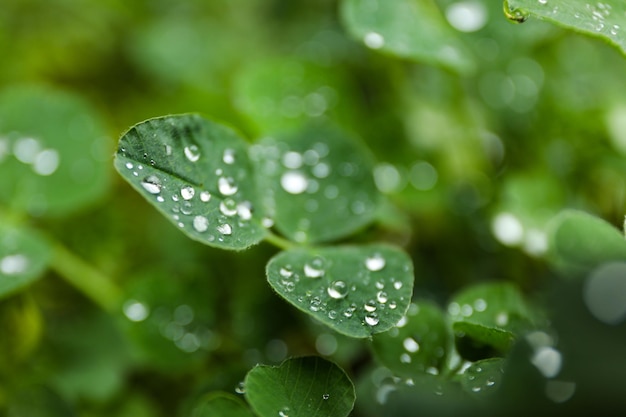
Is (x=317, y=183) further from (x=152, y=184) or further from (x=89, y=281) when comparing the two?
(x=89, y=281)

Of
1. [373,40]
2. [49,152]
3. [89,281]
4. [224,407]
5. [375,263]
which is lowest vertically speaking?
[89,281]

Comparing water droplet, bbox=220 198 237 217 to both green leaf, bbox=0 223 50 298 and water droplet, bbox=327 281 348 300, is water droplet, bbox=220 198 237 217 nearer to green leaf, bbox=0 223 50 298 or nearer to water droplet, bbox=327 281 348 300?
water droplet, bbox=327 281 348 300

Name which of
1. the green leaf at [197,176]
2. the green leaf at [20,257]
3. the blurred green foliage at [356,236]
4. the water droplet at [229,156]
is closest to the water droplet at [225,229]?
the green leaf at [197,176]

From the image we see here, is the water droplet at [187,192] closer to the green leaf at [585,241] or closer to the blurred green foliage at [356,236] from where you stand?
the blurred green foliage at [356,236]

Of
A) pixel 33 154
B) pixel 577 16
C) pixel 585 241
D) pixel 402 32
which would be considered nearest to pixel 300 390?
pixel 585 241

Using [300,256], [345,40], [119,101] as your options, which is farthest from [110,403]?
[345,40]

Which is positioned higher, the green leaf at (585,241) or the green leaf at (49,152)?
the green leaf at (585,241)
